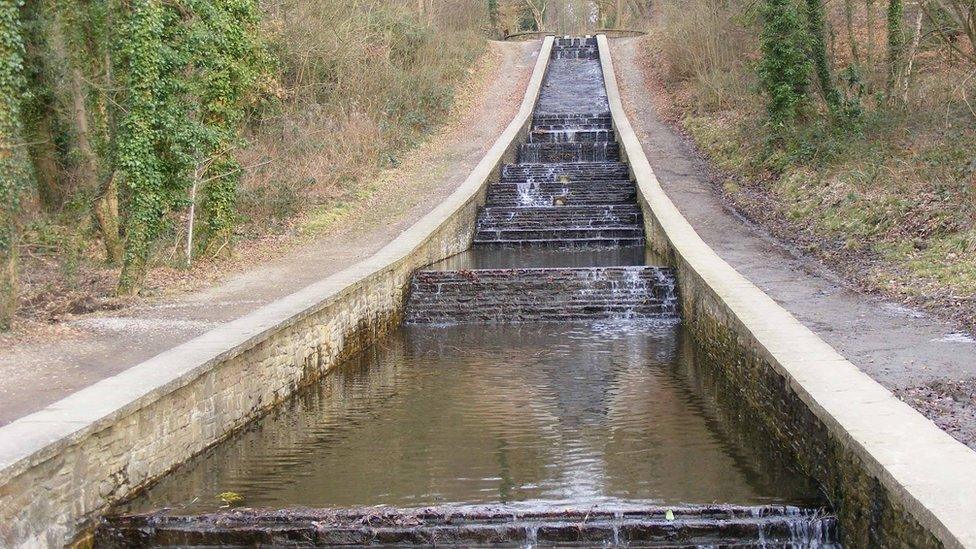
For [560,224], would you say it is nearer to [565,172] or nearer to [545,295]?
[565,172]

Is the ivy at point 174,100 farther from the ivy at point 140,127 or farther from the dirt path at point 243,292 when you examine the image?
the dirt path at point 243,292

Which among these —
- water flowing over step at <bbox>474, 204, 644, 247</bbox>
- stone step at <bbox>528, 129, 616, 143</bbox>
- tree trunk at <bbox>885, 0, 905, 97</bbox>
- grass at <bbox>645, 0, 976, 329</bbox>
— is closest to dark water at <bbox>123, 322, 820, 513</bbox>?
grass at <bbox>645, 0, 976, 329</bbox>

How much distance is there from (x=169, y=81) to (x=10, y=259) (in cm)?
313

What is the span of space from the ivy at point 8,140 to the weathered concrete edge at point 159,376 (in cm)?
284

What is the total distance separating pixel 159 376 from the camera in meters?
7.58

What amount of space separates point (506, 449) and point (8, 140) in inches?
263

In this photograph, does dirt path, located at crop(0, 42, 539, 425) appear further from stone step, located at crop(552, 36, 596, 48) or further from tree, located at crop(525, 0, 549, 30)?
tree, located at crop(525, 0, 549, 30)

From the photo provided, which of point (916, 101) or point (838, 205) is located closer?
point (838, 205)

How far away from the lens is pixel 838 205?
52.7 ft

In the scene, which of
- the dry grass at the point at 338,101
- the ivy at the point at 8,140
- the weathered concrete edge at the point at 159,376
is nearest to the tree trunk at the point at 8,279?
the ivy at the point at 8,140

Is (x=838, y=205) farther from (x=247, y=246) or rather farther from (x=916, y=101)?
(x=247, y=246)

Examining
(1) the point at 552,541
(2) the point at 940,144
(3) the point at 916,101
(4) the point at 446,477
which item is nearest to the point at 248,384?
(4) the point at 446,477

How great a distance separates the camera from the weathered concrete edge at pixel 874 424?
468 centimetres

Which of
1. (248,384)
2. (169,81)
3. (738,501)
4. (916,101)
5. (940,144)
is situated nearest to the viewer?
(738,501)
